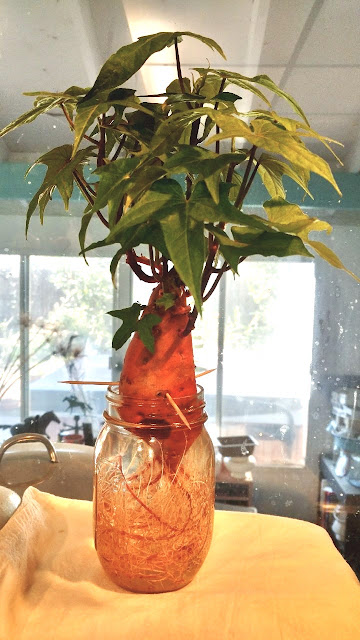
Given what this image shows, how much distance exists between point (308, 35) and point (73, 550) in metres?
1.14

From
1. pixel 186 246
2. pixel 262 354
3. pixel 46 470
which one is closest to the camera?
pixel 186 246

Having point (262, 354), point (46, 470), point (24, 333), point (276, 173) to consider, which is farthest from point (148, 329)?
point (24, 333)

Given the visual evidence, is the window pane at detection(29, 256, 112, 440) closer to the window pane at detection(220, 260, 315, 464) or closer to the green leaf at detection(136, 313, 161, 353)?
the window pane at detection(220, 260, 315, 464)

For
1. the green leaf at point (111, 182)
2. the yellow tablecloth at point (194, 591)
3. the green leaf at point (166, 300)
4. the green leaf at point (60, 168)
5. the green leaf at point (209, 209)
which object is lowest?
the yellow tablecloth at point (194, 591)

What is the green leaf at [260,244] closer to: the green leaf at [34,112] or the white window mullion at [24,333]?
the green leaf at [34,112]

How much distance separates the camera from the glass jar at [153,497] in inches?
22.4

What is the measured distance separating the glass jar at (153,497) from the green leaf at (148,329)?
0.21 feet

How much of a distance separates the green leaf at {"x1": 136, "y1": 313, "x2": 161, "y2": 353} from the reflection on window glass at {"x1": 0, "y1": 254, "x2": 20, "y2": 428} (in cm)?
114

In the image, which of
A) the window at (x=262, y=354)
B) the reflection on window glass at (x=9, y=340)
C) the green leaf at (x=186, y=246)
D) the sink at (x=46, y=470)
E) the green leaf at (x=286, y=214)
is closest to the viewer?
the green leaf at (x=186, y=246)

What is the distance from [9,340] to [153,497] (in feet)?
3.89

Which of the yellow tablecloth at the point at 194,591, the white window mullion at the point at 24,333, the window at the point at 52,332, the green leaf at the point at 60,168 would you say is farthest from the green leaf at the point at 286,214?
the white window mullion at the point at 24,333

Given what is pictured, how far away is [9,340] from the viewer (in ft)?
5.36

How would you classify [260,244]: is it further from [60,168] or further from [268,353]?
[268,353]

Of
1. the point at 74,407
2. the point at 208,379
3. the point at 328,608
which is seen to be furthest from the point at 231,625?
the point at 74,407
